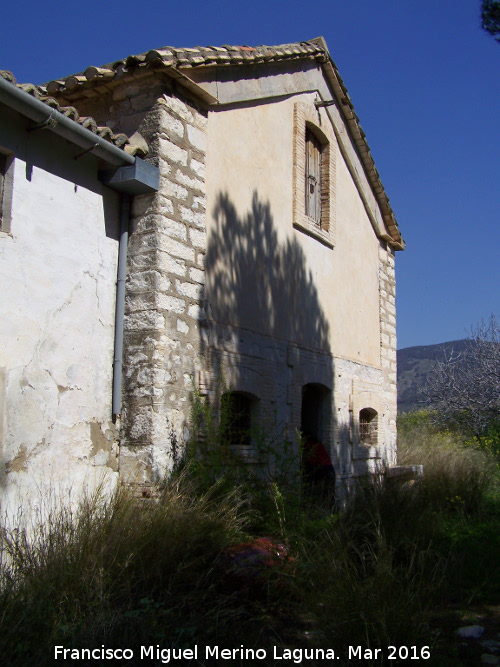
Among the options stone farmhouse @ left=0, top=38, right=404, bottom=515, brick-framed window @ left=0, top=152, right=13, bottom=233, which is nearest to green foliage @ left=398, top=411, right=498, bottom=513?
stone farmhouse @ left=0, top=38, right=404, bottom=515

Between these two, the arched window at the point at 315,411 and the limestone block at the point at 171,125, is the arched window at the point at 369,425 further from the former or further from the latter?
the limestone block at the point at 171,125

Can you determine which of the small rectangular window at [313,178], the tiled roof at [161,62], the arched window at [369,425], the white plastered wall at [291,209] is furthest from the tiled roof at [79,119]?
the arched window at [369,425]

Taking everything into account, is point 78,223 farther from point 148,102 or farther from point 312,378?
point 312,378

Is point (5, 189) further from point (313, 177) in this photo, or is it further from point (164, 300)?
point (313, 177)

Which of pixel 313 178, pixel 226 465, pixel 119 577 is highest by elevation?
pixel 313 178

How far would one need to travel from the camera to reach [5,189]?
531cm

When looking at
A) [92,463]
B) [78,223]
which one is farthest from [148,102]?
[92,463]

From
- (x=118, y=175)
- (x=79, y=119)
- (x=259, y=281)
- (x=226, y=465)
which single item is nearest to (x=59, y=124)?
(x=79, y=119)

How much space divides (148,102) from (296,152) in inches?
124

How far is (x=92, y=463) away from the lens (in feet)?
19.4

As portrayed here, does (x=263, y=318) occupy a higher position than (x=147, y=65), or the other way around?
(x=147, y=65)

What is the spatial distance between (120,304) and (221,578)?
2701 mm

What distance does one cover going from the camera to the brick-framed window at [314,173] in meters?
9.25

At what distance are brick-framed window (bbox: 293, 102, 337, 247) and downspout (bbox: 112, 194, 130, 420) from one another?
3.13 m
